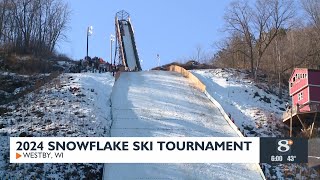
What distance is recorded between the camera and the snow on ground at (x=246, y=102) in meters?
33.8

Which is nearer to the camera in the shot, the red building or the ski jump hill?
the ski jump hill

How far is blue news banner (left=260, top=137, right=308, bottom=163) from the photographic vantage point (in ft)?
76.7

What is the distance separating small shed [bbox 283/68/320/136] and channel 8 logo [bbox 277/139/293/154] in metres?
9.99

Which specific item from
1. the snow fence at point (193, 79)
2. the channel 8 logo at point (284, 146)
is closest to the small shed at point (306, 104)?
the snow fence at point (193, 79)

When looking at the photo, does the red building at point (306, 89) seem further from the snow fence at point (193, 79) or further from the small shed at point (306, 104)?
the snow fence at point (193, 79)

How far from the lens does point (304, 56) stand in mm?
53250

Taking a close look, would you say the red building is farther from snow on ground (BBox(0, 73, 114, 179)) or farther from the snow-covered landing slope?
snow on ground (BBox(0, 73, 114, 179))

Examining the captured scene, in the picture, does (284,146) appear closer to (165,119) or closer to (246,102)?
(165,119)

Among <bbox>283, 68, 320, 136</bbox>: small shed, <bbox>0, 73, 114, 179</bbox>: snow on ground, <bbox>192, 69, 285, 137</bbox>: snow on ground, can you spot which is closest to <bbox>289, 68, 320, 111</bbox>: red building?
<bbox>283, 68, 320, 136</bbox>: small shed

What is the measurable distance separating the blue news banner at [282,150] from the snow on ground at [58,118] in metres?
7.38

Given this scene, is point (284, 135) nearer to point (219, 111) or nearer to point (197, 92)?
point (219, 111)

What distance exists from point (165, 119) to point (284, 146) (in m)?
11.2

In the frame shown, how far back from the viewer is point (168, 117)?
34.1 meters

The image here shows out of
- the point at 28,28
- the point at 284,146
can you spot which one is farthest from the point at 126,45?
the point at 284,146
